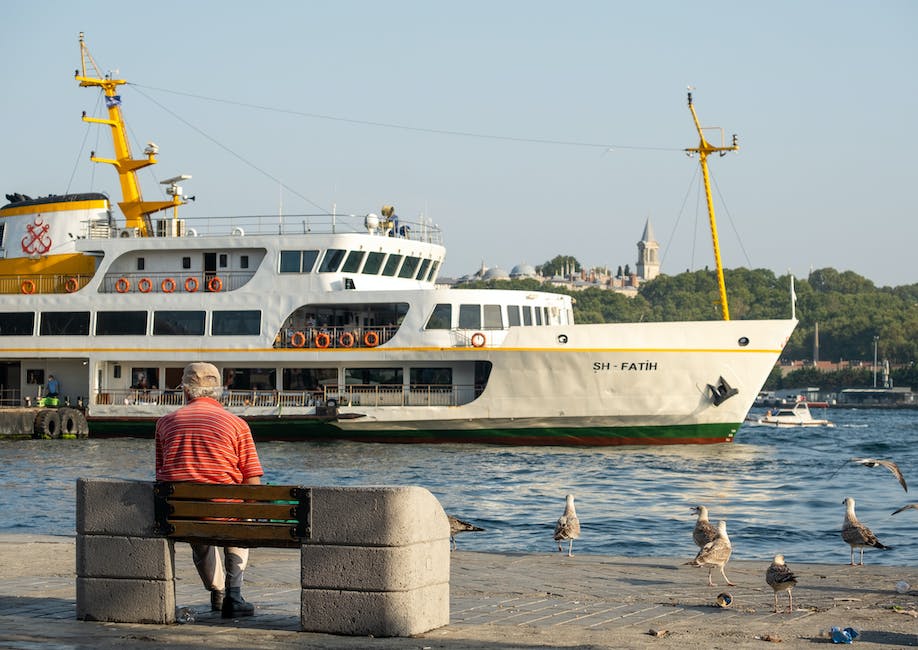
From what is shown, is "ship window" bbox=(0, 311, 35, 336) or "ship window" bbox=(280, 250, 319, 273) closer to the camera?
"ship window" bbox=(280, 250, 319, 273)

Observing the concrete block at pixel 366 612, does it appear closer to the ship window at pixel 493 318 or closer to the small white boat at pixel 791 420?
the ship window at pixel 493 318

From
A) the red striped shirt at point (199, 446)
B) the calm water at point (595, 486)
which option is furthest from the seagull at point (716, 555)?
the calm water at point (595, 486)

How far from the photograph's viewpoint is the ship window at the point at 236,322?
34625 mm

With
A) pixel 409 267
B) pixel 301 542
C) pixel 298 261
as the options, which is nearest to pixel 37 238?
pixel 298 261

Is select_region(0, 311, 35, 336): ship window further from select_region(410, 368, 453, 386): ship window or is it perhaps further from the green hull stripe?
select_region(410, 368, 453, 386): ship window

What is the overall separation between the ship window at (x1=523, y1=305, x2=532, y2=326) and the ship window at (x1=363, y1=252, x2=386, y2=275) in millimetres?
4235

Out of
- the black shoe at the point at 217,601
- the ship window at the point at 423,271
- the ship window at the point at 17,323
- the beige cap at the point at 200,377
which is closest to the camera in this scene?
the beige cap at the point at 200,377

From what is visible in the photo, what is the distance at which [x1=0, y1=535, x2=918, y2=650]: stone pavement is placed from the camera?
301 inches

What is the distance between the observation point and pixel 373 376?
→ 34.8m

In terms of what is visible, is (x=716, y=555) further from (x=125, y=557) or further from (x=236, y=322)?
(x=236, y=322)

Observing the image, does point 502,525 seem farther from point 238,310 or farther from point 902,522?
point 238,310

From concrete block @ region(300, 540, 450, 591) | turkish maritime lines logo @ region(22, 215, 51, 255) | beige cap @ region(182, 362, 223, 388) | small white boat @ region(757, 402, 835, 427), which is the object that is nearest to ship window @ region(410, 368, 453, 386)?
turkish maritime lines logo @ region(22, 215, 51, 255)

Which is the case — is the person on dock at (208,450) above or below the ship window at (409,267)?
below

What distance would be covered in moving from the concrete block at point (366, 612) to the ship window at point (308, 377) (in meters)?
27.4
